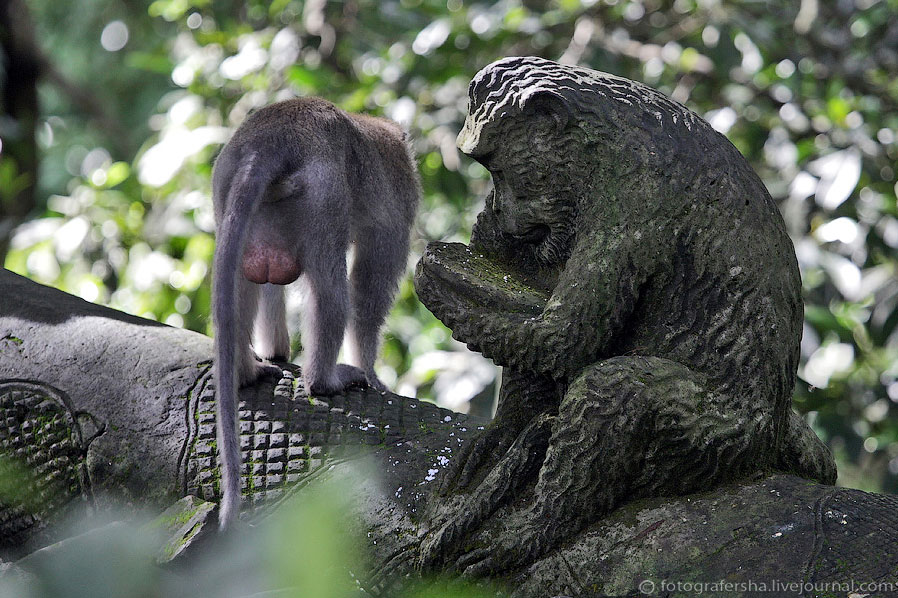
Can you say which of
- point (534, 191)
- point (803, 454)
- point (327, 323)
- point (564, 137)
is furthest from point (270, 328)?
point (803, 454)

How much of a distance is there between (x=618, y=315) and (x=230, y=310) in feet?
3.80

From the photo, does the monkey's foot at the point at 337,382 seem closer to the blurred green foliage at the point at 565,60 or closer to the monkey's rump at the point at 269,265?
the monkey's rump at the point at 269,265

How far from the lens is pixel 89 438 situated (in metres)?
2.84

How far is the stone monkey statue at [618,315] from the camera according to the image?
2.18 metres

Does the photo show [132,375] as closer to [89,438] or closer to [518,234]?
[89,438]

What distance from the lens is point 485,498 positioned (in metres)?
2.30

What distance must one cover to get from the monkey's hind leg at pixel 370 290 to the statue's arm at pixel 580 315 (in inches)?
68.5

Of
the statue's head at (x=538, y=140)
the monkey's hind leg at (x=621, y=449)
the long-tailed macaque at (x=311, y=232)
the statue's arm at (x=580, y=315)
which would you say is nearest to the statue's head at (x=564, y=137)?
the statue's head at (x=538, y=140)

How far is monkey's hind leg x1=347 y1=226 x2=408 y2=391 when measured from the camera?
4.00 metres

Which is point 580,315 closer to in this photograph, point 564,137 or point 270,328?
point 564,137

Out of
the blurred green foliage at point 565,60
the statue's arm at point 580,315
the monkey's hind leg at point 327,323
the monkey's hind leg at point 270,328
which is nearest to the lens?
the statue's arm at point 580,315

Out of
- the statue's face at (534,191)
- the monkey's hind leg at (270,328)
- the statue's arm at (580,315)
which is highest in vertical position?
the statue's face at (534,191)

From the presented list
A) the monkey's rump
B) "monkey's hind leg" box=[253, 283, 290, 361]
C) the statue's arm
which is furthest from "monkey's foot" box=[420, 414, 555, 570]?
"monkey's hind leg" box=[253, 283, 290, 361]

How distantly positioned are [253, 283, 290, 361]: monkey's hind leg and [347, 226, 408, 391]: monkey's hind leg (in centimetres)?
33
